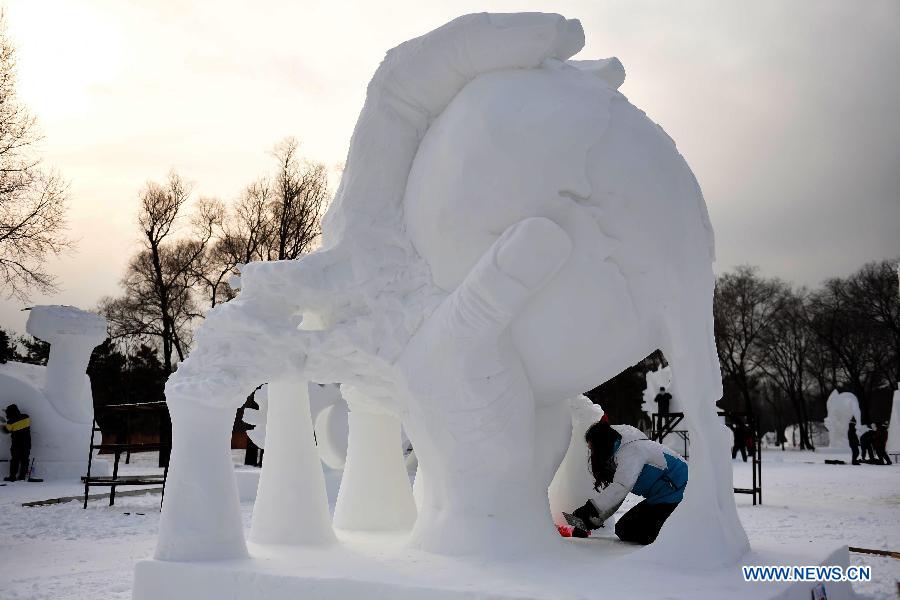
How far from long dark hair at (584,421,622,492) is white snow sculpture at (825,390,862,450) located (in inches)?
926

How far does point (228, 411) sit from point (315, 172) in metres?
17.8

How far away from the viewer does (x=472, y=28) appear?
4.40 meters

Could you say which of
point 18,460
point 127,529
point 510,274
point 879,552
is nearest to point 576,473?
point 510,274

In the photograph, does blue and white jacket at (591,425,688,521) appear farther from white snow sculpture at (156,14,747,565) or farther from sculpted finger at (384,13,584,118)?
sculpted finger at (384,13,584,118)

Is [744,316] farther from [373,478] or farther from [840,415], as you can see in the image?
[373,478]

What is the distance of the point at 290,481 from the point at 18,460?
12.2 meters

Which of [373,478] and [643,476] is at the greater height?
[643,476]

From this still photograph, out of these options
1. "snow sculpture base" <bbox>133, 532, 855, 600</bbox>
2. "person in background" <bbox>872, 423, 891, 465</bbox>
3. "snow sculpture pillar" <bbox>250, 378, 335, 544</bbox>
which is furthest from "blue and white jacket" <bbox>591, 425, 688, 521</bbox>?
"person in background" <bbox>872, 423, 891, 465</bbox>

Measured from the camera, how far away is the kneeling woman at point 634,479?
15.7 ft

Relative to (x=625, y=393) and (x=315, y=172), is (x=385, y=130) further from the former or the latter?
(x=625, y=393)

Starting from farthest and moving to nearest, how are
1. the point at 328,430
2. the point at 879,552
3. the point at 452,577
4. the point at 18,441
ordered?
the point at 18,441 → the point at 328,430 → the point at 879,552 → the point at 452,577

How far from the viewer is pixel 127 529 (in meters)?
9.04

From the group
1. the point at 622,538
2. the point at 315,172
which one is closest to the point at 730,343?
the point at 315,172

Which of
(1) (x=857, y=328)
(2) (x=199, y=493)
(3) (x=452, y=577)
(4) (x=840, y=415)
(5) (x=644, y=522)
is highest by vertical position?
(1) (x=857, y=328)
